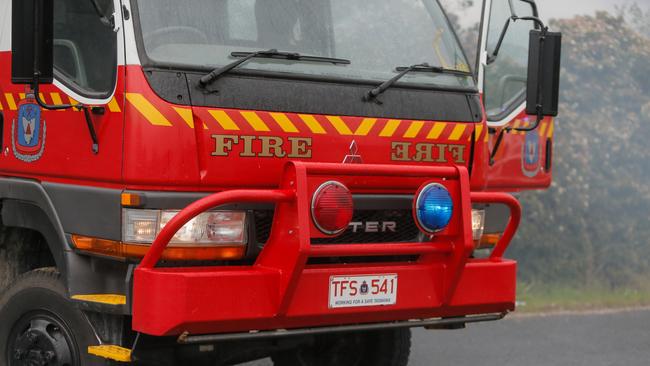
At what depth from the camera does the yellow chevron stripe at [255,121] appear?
537 cm

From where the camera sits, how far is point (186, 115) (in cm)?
521

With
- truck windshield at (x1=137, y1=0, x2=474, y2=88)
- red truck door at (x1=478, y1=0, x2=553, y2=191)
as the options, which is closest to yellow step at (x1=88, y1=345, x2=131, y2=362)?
truck windshield at (x1=137, y1=0, x2=474, y2=88)

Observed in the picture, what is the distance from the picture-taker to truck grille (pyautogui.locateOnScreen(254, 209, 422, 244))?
5.71m

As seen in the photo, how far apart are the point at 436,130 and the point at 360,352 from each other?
149 cm

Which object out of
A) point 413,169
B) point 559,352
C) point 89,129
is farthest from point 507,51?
point 89,129

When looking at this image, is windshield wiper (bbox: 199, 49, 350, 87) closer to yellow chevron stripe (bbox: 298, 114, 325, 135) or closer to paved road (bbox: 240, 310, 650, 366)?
yellow chevron stripe (bbox: 298, 114, 325, 135)

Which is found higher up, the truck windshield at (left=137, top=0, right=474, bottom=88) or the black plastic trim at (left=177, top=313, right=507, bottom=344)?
the truck windshield at (left=137, top=0, right=474, bottom=88)

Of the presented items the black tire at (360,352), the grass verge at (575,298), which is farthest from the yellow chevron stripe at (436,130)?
the grass verge at (575,298)

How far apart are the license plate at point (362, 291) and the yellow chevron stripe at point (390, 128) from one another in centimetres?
69

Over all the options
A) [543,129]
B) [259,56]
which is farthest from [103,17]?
[543,129]

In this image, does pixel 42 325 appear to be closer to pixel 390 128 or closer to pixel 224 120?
pixel 224 120

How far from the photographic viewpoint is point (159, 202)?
520cm

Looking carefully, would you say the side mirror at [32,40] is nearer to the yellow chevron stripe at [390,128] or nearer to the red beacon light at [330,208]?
the red beacon light at [330,208]

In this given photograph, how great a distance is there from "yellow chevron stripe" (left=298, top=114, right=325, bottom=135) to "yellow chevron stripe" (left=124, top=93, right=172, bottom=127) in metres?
0.67
